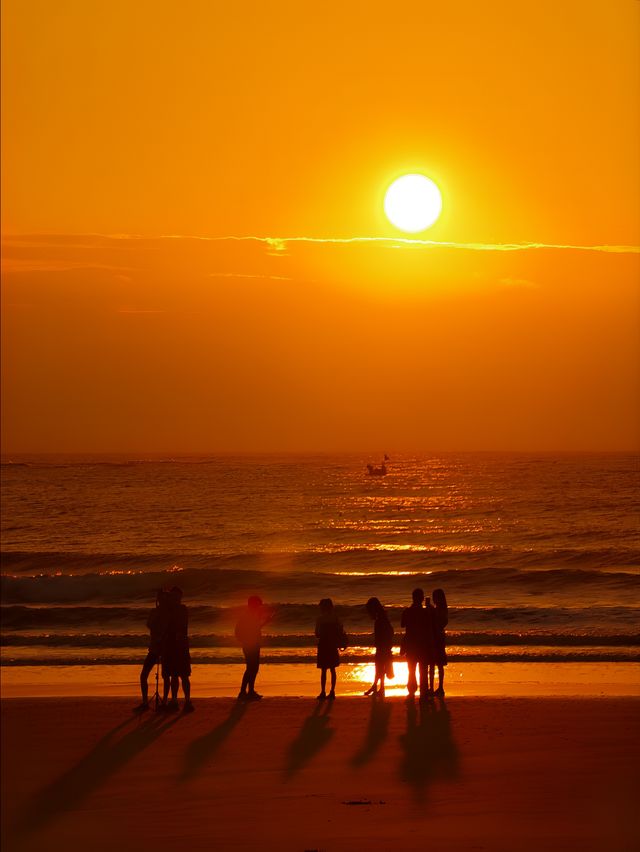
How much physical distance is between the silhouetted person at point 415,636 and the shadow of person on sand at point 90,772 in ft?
11.3

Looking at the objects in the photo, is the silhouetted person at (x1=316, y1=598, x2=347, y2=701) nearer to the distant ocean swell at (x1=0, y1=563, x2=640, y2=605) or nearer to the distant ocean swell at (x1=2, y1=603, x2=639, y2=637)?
the distant ocean swell at (x1=2, y1=603, x2=639, y2=637)

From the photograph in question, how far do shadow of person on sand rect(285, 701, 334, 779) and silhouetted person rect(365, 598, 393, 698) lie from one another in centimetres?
102

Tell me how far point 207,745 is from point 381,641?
3.75 m

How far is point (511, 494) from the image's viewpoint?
9619 centimetres

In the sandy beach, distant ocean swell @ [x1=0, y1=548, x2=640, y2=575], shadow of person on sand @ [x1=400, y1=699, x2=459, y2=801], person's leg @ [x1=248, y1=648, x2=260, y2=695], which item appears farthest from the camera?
distant ocean swell @ [x1=0, y1=548, x2=640, y2=575]

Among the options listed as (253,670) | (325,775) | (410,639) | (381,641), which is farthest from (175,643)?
(325,775)

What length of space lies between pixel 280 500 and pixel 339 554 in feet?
132

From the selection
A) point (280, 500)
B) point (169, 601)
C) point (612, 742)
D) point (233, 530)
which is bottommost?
point (612, 742)

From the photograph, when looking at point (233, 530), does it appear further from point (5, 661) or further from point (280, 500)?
point (5, 661)

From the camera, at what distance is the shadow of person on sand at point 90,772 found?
1056 cm

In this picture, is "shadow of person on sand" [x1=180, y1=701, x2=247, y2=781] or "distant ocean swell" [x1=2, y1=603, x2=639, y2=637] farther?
A: "distant ocean swell" [x1=2, y1=603, x2=639, y2=637]

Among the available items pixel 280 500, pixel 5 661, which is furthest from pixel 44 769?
pixel 280 500

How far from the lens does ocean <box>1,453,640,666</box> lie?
85.6 ft

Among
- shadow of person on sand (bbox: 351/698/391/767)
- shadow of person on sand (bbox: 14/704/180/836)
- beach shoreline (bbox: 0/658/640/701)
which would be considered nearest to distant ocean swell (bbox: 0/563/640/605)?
beach shoreline (bbox: 0/658/640/701)
